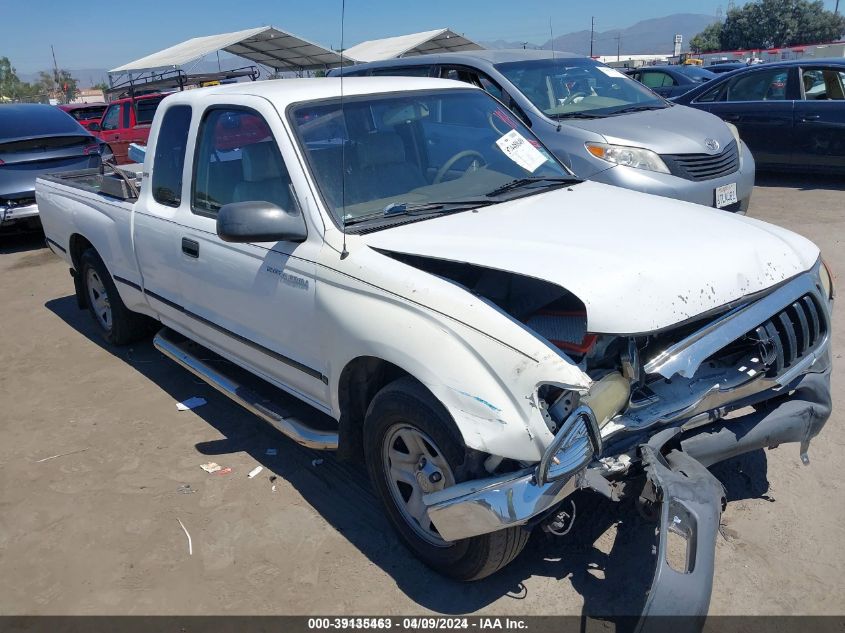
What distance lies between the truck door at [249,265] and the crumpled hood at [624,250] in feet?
1.67

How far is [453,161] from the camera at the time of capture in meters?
3.78

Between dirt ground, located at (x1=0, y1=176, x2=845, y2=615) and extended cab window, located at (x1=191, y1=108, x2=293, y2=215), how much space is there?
139cm

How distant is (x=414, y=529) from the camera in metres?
3.03

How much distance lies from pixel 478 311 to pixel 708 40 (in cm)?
8784

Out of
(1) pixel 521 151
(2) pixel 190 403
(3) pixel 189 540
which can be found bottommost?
(3) pixel 189 540

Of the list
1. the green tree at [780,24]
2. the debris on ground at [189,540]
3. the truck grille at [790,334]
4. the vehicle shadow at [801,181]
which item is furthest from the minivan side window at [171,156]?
the green tree at [780,24]

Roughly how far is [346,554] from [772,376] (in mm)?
1907

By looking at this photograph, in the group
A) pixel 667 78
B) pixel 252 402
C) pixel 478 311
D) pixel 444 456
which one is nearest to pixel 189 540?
pixel 252 402

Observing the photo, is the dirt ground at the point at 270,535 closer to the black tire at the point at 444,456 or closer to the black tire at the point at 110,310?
the black tire at the point at 444,456

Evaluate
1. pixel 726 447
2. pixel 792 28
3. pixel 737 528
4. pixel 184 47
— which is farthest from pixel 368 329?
pixel 792 28

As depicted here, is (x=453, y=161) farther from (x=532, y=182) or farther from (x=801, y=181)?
(x=801, y=181)

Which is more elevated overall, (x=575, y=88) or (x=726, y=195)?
(x=575, y=88)

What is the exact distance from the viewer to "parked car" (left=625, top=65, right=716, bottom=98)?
50.8 feet

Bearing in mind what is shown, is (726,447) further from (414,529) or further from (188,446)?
(188,446)
